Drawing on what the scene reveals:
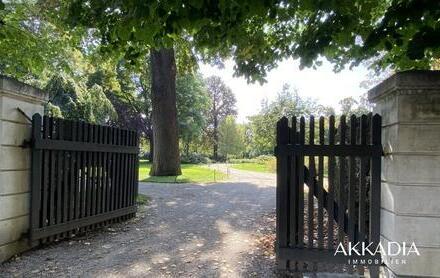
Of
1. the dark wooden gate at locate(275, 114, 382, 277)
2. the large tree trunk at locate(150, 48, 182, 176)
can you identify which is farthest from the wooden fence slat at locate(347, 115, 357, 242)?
the large tree trunk at locate(150, 48, 182, 176)

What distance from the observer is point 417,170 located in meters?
3.85

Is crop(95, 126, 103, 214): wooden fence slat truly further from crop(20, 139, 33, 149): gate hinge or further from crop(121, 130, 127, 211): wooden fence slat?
crop(20, 139, 33, 149): gate hinge

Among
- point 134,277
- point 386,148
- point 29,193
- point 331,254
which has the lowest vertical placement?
point 134,277

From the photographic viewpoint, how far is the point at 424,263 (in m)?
3.83

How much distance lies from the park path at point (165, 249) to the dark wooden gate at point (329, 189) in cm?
55

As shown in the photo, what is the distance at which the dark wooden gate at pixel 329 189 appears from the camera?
428 cm

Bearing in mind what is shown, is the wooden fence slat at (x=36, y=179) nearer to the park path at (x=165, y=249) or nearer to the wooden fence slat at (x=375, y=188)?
the park path at (x=165, y=249)

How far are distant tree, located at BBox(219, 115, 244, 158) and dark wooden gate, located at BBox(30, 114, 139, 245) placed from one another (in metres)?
40.6

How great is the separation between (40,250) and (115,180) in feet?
6.64

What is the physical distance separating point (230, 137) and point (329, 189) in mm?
43854

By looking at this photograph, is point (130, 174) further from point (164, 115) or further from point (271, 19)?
point (164, 115)

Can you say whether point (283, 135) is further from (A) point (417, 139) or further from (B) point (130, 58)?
(B) point (130, 58)

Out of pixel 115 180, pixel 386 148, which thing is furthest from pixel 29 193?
pixel 386 148

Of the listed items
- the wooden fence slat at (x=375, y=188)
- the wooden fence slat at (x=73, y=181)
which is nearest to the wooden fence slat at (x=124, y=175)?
the wooden fence slat at (x=73, y=181)
